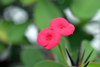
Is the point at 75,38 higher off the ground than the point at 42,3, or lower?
lower

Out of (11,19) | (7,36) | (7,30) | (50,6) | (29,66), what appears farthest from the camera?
(11,19)

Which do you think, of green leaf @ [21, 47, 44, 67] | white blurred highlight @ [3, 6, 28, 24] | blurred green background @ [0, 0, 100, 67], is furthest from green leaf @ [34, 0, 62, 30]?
white blurred highlight @ [3, 6, 28, 24]

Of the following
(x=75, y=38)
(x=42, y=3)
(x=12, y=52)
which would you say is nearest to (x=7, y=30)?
(x=12, y=52)

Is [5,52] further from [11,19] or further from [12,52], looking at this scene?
[11,19]

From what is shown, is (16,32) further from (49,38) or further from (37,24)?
(49,38)

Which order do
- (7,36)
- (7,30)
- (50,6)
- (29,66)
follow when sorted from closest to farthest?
(29,66), (50,6), (7,36), (7,30)

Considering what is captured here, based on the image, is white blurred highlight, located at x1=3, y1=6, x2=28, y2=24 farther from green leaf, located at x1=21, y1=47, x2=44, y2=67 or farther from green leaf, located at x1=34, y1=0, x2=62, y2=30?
green leaf, located at x1=21, y1=47, x2=44, y2=67

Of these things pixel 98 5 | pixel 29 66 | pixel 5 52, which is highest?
pixel 98 5

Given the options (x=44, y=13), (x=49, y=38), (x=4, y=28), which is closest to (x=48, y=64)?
(x=49, y=38)
